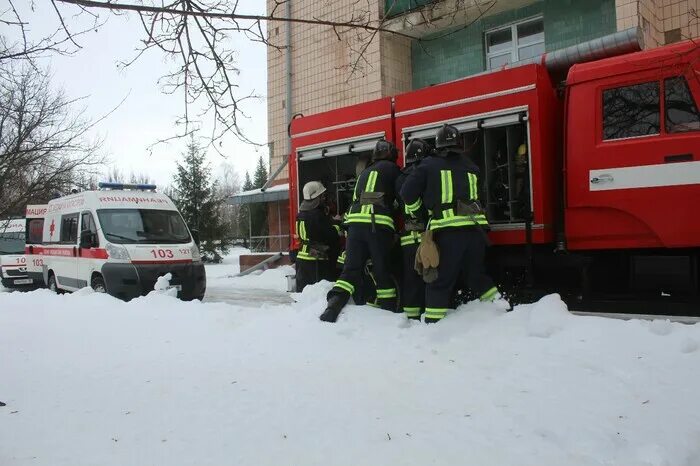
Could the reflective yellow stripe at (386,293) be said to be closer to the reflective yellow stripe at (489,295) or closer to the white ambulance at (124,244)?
the reflective yellow stripe at (489,295)

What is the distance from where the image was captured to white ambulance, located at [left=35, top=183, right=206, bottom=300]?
8.95 meters

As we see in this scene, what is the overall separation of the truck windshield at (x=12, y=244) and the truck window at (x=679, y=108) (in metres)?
16.2

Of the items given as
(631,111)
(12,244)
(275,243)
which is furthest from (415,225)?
(12,244)

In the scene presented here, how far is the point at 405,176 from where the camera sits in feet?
17.4

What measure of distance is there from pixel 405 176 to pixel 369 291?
1.43 metres

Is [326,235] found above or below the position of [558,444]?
above

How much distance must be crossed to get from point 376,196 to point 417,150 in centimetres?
71

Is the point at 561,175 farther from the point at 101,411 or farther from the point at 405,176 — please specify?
the point at 101,411

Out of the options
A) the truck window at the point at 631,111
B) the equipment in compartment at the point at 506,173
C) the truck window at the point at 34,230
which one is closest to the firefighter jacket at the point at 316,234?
the equipment in compartment at the point at 506,173

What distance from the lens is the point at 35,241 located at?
12.9m

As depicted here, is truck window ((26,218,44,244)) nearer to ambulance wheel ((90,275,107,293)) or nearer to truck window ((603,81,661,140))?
ambulance wheel ((90,275,107,293))

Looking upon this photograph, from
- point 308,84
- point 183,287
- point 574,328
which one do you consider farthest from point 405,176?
point 308,84

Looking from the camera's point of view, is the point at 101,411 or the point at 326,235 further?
the point at 326,235

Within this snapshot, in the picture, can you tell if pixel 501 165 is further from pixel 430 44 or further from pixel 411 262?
pixel 430 44
